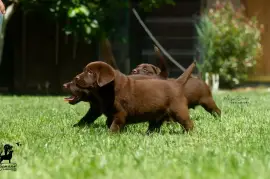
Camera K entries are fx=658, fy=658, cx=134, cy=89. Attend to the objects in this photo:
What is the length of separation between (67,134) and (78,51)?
11.1 m

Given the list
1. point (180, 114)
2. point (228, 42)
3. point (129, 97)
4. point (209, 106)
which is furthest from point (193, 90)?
point (228, 42)

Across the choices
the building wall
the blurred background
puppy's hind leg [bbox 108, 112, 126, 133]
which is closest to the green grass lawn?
puppy's hind leg [bbox 108, 112, 126, 133]

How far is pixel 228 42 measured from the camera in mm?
16156

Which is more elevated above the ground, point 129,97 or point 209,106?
point 129,97

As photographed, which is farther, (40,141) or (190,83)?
(190,83)

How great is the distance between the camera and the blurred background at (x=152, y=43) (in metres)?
16.1

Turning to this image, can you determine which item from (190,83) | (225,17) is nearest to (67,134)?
(190,83)

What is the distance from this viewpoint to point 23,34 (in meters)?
17.0

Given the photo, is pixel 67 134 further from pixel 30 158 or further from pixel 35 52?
pixel 35 52

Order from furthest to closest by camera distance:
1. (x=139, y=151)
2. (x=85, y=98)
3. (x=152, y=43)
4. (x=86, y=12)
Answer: (x=152, y=43) < (x=86, y=12) < (x=85, y=98) < (x=139, y=151)

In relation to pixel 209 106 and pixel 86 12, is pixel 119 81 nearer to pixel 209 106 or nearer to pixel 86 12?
pixel 209 106

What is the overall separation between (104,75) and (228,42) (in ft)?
35.2

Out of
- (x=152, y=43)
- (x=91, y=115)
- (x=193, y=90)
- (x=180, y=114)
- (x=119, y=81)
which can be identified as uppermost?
(x=119, y=81)

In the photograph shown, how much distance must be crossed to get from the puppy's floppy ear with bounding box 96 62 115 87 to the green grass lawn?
18.2 inches
